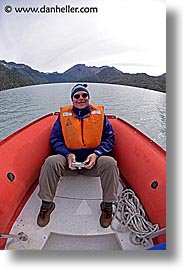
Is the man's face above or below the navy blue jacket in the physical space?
above

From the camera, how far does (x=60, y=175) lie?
115cm

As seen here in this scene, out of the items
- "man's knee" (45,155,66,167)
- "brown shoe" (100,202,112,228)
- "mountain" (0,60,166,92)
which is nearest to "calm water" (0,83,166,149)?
"mountain" (0,60,166,92)

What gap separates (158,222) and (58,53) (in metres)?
0.54

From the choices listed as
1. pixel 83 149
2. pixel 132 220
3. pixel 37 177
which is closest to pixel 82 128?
pixel 83 149

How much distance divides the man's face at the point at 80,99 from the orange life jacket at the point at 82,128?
18 mm

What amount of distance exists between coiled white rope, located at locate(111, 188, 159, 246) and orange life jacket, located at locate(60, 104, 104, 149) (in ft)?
0.56

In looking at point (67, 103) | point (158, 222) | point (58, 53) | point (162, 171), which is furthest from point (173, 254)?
Answer: point (58, 53)

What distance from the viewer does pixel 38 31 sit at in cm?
114

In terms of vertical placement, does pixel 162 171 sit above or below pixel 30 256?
above

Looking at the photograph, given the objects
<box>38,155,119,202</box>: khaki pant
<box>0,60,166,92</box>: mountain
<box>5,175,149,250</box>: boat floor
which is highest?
<box>0,60,166,92</box>: mountain

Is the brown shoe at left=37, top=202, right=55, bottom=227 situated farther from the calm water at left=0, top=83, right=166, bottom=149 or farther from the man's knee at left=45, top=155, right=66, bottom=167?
the calm water at left=0, top=83, right=166, bottom=149

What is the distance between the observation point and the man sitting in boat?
3.72 ft
